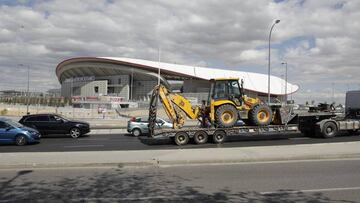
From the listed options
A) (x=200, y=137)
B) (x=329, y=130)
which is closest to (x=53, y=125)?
(x=200, y=137)

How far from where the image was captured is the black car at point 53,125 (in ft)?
80.7

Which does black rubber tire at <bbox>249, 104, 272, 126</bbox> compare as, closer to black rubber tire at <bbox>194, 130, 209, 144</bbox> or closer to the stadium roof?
black rubber tire at <bbox>194, 130, 209, 144</bbox>

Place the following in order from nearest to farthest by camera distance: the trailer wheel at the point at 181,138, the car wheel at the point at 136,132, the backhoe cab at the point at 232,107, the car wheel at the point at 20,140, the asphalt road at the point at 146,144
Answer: the asphalt road at the point at 146,144
the trailer wheel at the point at 181,138
the car wheel at the point at 20,140
the backhoe cab at the point at 232,107
the car wheel at the point at 136,132

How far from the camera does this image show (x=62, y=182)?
8.84 meters

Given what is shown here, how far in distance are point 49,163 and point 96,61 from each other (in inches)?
4381

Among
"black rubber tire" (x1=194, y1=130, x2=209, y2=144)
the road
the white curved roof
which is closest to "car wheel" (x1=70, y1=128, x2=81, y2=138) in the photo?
"black rubber tire" (x1=194, y1=130, x2=209, y2=144)

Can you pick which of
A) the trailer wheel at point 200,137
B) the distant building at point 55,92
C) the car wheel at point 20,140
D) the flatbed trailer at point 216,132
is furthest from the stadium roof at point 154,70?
the car wheel at point 20,140

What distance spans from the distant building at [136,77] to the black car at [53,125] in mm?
83156

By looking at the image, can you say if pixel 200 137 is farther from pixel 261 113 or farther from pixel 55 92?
pixel 55 92

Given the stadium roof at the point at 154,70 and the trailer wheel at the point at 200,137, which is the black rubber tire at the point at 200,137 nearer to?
the trailer wheel at the point at 200,137

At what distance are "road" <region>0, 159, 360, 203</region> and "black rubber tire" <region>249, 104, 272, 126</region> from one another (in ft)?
27.7

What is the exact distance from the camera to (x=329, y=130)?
837 inches

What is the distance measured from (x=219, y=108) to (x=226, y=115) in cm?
50

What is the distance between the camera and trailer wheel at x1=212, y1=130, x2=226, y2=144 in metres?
19.0
